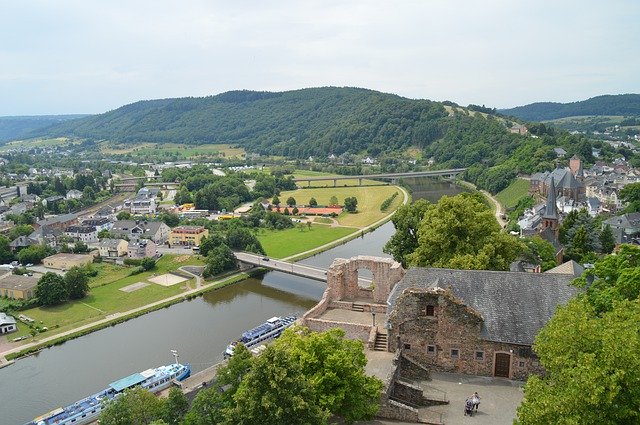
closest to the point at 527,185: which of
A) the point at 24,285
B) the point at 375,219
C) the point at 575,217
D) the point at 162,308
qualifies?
the point at 375,219

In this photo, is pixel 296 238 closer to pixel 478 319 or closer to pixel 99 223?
pixel 99 223

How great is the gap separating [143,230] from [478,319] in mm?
60197

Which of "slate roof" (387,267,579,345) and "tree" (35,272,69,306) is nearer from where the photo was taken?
"slate roof" (387,267,579,345)

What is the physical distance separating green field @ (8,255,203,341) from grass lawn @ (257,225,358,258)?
11.4m

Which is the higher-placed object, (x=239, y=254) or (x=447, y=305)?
(x=447, y=305)

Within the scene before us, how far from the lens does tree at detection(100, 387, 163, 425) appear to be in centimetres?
2269

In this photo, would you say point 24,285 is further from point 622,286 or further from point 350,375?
point 622,286

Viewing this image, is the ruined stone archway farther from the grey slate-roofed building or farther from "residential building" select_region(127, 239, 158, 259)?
"residential building" select_region(127, 239, 158, 259)

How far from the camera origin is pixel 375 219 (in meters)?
90.6

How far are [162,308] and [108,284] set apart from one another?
1043 cm

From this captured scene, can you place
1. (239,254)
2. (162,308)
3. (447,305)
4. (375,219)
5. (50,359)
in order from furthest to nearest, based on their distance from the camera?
1. (375,219)
2. (239,254)
3. (162,308)
4. (50,359)
5. (447,305)

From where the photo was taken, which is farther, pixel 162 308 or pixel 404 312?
pixel 162 308

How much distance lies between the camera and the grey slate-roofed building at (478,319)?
891 inches

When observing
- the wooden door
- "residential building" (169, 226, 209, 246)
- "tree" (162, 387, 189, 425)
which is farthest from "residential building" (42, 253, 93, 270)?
the wooden door
